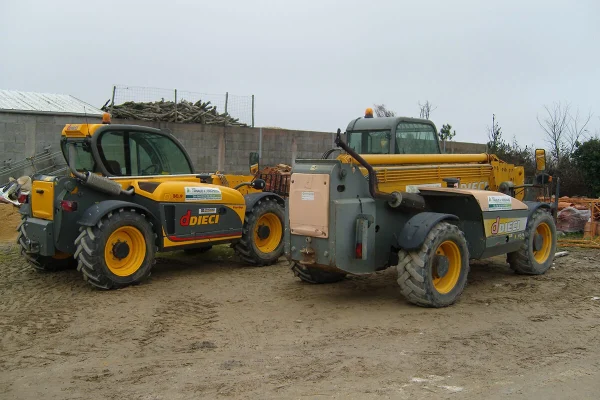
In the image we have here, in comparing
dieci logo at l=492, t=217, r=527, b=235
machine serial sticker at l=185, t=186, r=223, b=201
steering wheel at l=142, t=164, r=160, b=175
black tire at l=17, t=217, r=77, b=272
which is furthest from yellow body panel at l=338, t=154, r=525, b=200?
Result: black tire at l=17, t=217, r=77, b=272

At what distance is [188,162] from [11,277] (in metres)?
3.02

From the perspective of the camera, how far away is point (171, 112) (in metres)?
16.4

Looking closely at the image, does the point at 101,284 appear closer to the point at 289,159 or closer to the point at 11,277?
the point at 11,277

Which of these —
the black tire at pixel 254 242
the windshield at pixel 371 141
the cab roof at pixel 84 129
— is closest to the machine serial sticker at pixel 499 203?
the windshield at pixel 371 141

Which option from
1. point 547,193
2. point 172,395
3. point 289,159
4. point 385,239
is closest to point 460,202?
point 385,239

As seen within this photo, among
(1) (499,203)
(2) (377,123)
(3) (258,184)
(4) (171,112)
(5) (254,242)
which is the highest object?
(4) (171,112)

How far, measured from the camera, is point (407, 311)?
6363mm

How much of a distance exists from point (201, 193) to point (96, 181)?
1.51 m

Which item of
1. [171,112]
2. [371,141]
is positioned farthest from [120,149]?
[171,112]

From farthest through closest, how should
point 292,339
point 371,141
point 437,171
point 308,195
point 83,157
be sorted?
1. point 371,141
2. point 83,157
3. point 437,171
4. point 308,195
5. point 292,339

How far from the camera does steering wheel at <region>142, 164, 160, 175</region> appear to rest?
841 cm

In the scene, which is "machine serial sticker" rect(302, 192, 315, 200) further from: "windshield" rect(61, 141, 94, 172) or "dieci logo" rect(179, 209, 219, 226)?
"windshield" rect(61, 141, 94, 172)

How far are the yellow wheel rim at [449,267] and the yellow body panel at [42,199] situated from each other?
491 centimetres

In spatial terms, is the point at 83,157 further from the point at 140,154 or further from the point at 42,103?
the point at 42,103
